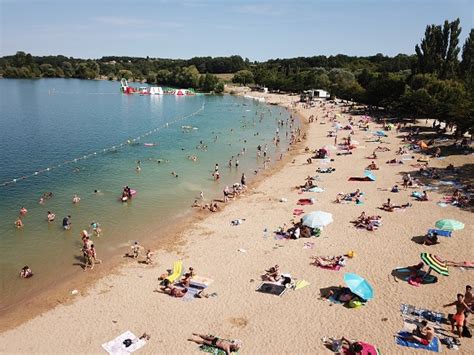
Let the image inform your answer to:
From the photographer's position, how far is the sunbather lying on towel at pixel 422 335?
12.0 metres

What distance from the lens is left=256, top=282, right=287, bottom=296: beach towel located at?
15.4 meters

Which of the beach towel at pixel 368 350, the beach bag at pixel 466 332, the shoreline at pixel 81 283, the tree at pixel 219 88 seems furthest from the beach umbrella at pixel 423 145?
the tree at pixel 219 88

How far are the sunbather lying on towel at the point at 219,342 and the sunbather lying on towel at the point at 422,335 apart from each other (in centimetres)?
545

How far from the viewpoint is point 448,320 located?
517 inches

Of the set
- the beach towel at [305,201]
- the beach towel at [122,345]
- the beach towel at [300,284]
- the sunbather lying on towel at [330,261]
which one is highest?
the beach towel at [305,201]

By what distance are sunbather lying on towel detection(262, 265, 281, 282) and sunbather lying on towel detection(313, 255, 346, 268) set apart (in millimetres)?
2068

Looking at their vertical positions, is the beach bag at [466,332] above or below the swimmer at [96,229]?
above

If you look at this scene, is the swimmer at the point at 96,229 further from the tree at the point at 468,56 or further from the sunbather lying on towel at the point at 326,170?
the tree at the point at 468,56

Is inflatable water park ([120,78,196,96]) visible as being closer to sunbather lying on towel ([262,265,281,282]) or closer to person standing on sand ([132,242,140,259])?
person standing on sand ([132,242,140,259])

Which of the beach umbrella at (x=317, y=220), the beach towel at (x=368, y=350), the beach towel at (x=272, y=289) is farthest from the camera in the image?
the beach umbrella at (x=317, y=220)

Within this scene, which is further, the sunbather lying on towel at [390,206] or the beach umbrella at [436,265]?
the sunbather lying on towel at [390,206]

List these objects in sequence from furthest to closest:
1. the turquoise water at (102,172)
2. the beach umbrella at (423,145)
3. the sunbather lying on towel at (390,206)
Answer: the beach umbrella at (423,145) < the sunbather lying on towel at (390,206) < the turquoise water at (102,172)

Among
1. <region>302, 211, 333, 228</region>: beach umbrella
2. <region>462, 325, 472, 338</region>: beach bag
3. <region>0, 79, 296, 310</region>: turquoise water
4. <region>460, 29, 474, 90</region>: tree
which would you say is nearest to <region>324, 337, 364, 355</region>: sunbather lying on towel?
<region>462, 325, 472, 338</region>: beach bag

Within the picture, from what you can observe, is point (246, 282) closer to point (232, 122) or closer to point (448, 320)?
point (448, 320)
